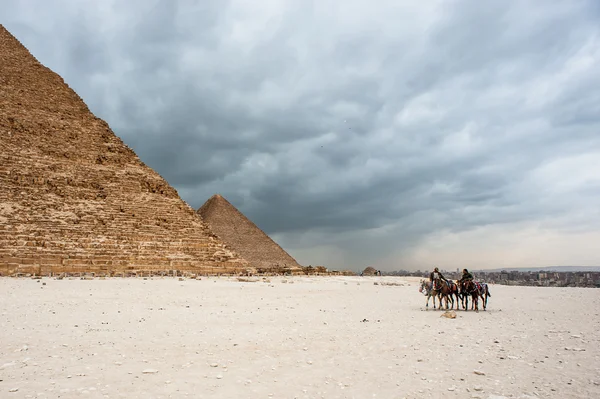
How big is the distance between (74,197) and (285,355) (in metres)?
28.3

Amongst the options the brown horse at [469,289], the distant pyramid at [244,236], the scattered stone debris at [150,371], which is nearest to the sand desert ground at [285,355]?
the scattered stone debris at [150,371]

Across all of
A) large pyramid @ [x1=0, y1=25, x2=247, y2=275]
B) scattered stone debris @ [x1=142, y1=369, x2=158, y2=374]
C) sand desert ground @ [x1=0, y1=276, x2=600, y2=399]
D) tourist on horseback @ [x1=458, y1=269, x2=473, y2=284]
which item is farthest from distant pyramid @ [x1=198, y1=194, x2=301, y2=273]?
scattered stone debris @ [x1=142, y1=369, x2=158, y2=374]

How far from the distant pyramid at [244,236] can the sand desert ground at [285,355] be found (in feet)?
142

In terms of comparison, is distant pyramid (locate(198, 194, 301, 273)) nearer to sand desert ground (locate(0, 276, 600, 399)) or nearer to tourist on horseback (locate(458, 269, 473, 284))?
tourist on horseback (locate(458, 269, 473, 284))

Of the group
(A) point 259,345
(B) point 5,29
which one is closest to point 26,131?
(B) point 5,29

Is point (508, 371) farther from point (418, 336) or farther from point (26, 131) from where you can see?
point (26, 131)

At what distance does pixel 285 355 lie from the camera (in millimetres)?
5688

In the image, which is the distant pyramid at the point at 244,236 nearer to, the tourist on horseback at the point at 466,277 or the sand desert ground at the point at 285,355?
the tourist on horseback at the point at 466,277

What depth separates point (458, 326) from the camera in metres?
8.50

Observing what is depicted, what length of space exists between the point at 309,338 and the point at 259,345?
3.32 feet

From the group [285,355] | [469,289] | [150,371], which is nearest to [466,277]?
[469,289]

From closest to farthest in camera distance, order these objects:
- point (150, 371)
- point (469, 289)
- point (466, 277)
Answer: point (150, 371) < point (469, 289) < point (466, 277)

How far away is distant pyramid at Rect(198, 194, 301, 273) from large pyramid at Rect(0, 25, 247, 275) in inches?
743

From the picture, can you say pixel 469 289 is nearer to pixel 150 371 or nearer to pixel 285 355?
pixel 285 355
